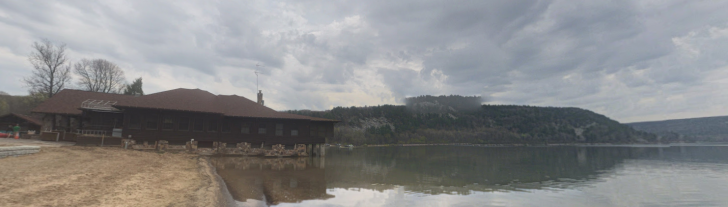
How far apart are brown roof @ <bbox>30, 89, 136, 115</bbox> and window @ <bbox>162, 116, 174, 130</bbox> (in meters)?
3.71

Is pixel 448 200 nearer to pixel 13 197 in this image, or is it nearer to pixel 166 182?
pixel 166 182

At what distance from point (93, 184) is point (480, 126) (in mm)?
174957

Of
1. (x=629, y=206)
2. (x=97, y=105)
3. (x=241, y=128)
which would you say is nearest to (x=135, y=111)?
(x=97, y=105)

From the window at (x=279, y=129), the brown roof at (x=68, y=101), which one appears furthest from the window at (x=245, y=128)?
the brown roof at (x=68, y=101)

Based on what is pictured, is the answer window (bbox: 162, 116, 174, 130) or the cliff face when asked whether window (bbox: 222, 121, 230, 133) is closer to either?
window (bbox: 162, 116, 174, 130)

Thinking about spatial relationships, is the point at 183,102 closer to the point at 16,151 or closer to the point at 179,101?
the point at 179,101

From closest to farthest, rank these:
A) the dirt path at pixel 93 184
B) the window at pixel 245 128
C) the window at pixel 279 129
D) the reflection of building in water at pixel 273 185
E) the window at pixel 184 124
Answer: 1. the dirt path at pixel 93 184
2. the reflection of building in water at pixel 273 185
3. the window at pixel 184 124
4. the window at pixel 245 128
5. the window at pixel 279 129

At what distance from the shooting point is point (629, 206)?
13906 millimetres

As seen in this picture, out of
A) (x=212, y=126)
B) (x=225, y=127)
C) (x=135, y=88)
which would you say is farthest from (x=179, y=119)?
(x=135, y=88)

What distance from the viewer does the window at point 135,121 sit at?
2450 cm

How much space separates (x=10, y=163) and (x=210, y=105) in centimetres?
1716

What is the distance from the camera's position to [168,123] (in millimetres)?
25641

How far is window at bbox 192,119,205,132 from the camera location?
26.7 m

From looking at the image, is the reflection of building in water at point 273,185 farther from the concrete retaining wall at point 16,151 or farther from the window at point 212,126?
the window at point 212,126
